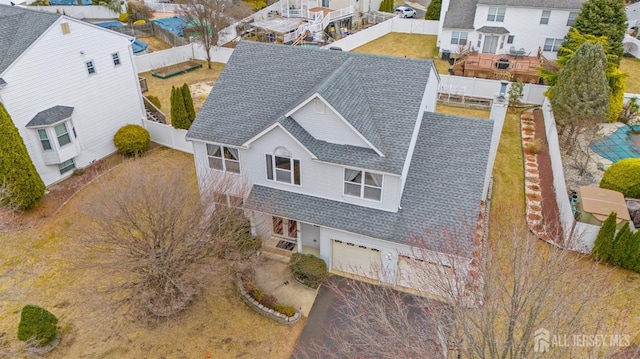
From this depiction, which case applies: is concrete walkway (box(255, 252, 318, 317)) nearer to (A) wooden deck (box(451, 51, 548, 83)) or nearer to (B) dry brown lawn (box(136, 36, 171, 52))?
(A) wooden deck (box(451, 51, 548, 83))

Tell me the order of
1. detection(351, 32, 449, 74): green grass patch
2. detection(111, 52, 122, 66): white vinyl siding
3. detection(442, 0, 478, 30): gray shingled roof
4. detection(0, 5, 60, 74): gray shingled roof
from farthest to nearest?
detection(351, 32, 449, 74): green grass patch < detection(442, 0, 478, 30): gray shingled roof < detection(111, 52, 122, 66): white vinyl siding < detection(0, 5, 60, 74): gray shingled roof

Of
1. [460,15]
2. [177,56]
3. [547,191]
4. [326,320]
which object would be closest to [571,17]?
[460,15]

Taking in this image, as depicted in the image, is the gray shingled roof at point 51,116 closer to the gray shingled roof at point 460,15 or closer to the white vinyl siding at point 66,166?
the white vinyl siding at point 66,166

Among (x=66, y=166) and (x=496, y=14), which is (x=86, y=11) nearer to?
(x=66, y=166)

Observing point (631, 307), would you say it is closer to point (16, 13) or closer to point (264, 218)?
point (264, 218)

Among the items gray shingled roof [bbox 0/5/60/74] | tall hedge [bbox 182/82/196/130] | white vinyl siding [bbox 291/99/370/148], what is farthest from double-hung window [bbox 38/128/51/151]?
white vinyl siding [bbox 291/99/370/148]

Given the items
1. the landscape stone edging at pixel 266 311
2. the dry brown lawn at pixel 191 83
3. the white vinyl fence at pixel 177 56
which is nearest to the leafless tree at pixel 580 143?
the landscape stone edging at pixel 266 311

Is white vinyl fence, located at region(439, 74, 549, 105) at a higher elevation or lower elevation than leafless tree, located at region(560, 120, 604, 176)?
higher

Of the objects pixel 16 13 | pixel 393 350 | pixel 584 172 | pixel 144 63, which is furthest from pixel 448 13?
pixel 393 350
